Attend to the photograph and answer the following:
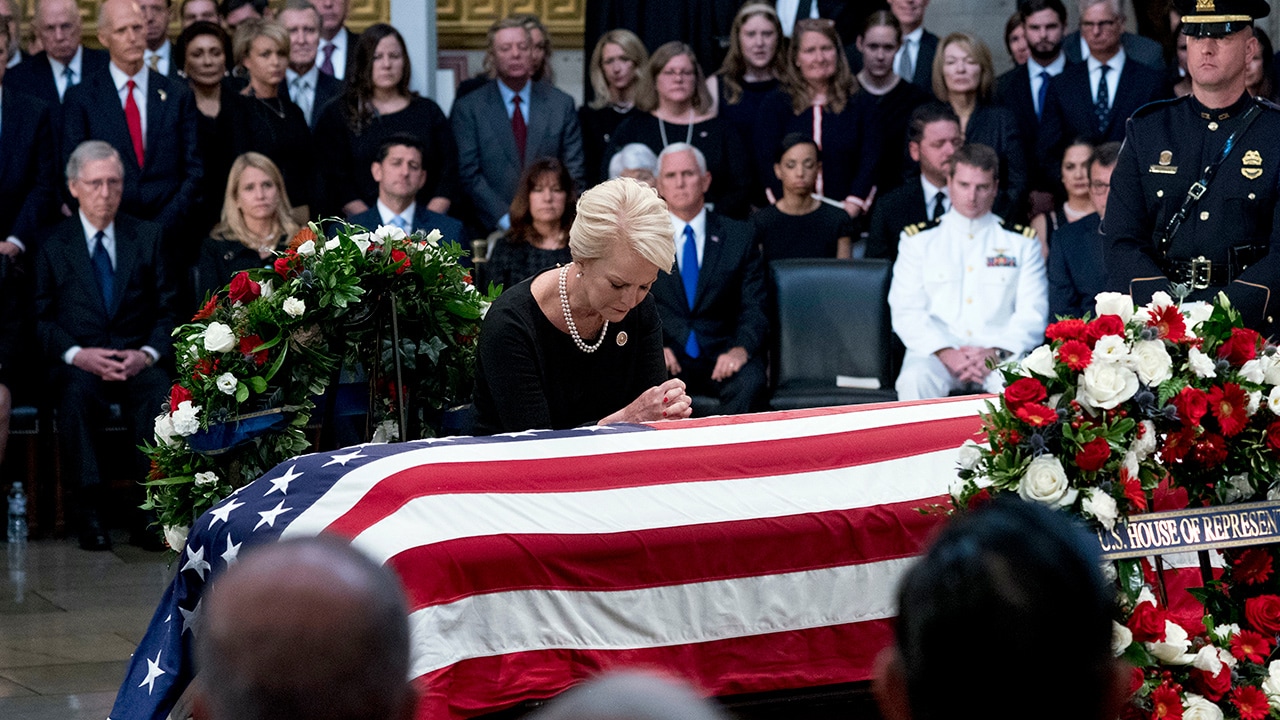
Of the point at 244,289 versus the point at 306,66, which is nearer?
the point at 244,289

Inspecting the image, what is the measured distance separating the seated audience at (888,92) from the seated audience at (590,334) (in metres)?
3.55

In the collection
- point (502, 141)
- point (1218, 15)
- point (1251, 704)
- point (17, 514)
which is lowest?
point (17, 514)

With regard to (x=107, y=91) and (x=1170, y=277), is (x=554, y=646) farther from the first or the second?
(x=107, y=91)

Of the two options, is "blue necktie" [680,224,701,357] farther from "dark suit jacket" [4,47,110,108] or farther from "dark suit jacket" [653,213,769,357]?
"dark suit jacket" [4,47,110,108]

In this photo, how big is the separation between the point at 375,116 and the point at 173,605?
4.13 meters

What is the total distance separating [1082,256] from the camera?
22.2ft

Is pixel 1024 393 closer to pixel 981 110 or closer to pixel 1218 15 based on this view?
pixel 1218 15

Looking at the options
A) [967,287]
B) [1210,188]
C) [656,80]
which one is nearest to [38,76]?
[656,80]

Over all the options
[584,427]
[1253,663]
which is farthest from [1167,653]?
[584,427]

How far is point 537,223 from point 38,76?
2339 mm

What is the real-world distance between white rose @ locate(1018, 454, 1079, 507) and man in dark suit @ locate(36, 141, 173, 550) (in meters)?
4.26

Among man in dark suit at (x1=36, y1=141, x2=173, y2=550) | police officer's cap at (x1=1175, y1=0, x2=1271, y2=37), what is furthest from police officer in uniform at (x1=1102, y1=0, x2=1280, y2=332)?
man in dark suit at (x1=36, y1=141, x2=173, y2=550)

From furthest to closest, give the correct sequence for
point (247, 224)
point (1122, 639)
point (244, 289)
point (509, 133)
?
point (509, 133) → point (247, 224) → point (244, 289) → point (1122, 639)

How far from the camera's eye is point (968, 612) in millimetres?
1353
